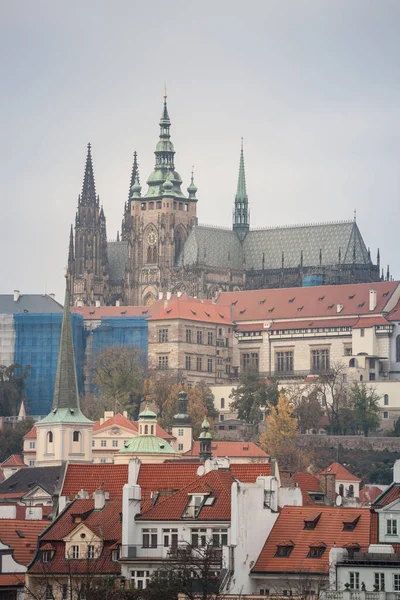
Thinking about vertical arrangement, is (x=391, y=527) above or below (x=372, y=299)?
below

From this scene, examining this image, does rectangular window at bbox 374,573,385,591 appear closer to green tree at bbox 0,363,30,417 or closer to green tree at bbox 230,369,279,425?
green tree at bbox 230,369,279,425

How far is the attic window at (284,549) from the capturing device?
62.1 m

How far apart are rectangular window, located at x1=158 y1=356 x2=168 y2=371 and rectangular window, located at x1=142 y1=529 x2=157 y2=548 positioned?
435ft

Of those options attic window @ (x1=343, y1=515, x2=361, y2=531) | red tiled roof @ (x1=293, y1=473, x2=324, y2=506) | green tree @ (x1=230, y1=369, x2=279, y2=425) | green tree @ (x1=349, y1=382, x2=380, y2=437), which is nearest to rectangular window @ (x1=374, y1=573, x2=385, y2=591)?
attic window @ (x1=343, y1=515, x2=361, y2=531)

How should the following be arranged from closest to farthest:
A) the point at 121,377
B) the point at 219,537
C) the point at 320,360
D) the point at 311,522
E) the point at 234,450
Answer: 1. the point at 219,537
2. the point at 311,522
3. the point at 234,450
4. the point at 121,377
5. the point at 320,360

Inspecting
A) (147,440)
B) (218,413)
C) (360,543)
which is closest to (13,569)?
(360,543)

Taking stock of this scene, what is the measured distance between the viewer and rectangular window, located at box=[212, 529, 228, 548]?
62.4m

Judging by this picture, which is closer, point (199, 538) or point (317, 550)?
point (317, 550)

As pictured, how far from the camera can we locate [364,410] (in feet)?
594

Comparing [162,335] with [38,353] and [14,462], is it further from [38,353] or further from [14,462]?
[14,462]

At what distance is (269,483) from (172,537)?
3.07 m

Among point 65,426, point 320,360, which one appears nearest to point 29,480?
point 65,426

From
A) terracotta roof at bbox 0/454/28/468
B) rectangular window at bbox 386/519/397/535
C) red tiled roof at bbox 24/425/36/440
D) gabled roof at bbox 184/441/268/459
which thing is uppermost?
red tiled roof at bbox 24/425/36/440

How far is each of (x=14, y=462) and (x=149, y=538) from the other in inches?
3968
